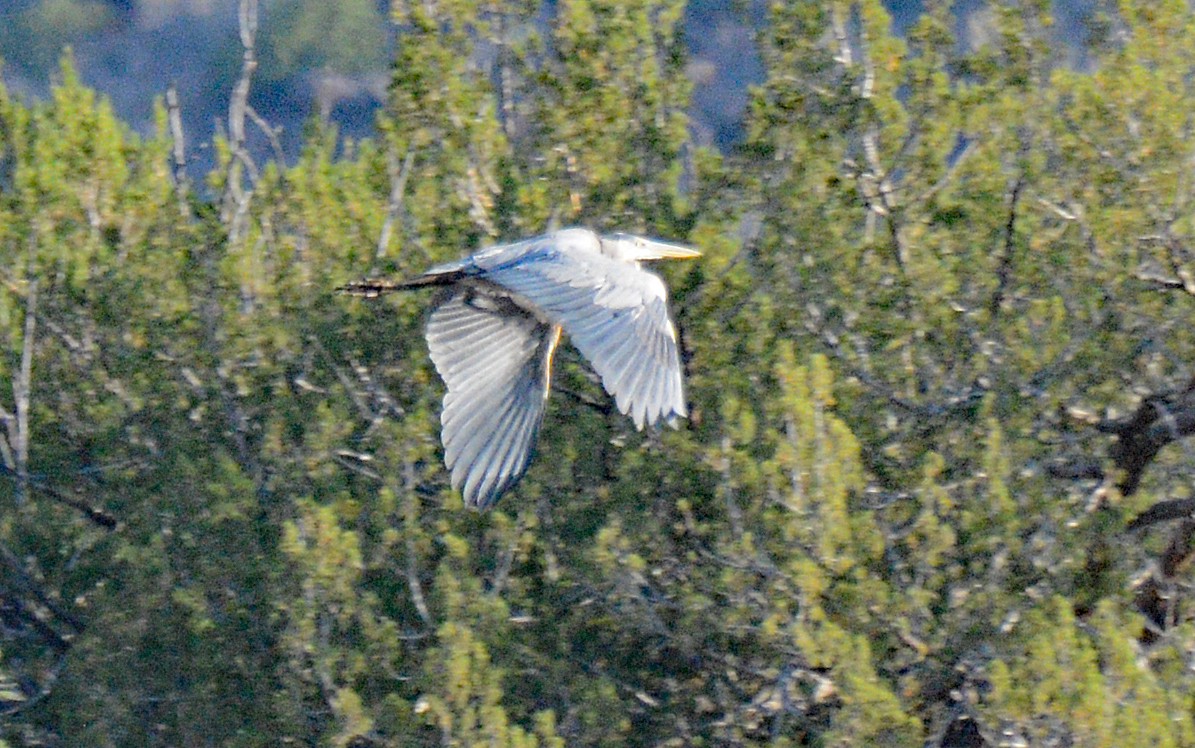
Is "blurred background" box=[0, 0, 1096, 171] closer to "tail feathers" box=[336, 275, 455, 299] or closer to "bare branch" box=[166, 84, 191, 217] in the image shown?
"bare branch" box=[166, 84, 191, 217]

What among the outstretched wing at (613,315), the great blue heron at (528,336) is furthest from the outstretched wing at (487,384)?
the outstretched wing at (613,315)

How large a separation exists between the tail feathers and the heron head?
573 mm

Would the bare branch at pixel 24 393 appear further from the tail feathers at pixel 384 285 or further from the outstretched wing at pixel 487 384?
the outstretched wing at pixel 487 384

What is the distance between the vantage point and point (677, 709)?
780 centimetres

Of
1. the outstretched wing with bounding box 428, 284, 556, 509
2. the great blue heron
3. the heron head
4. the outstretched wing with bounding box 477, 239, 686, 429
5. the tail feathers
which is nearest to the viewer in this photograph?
the outstretched wing with bounding box 477, 239, 686, 429

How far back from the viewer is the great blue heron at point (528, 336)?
20.2 ft

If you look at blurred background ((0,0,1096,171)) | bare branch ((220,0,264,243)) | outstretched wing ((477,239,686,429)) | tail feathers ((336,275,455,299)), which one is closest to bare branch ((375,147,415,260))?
tail feathers ((336,275,455,299))

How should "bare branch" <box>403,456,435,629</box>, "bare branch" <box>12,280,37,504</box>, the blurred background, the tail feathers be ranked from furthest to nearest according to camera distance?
1. the blurred background
2. "bare branch" <box>12,280,37,504</box>
3. "bare branch" <box>403,456,435,629</box>
4. the tail feathers

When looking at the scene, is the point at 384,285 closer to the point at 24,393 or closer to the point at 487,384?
the point at 487,384

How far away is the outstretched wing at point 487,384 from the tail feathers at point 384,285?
90 millimetres

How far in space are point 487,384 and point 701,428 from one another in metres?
1.08

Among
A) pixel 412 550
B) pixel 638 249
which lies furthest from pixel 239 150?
pixel 638 249

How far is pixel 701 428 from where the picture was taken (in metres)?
7.71

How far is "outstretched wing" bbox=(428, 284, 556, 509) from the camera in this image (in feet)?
22.1
